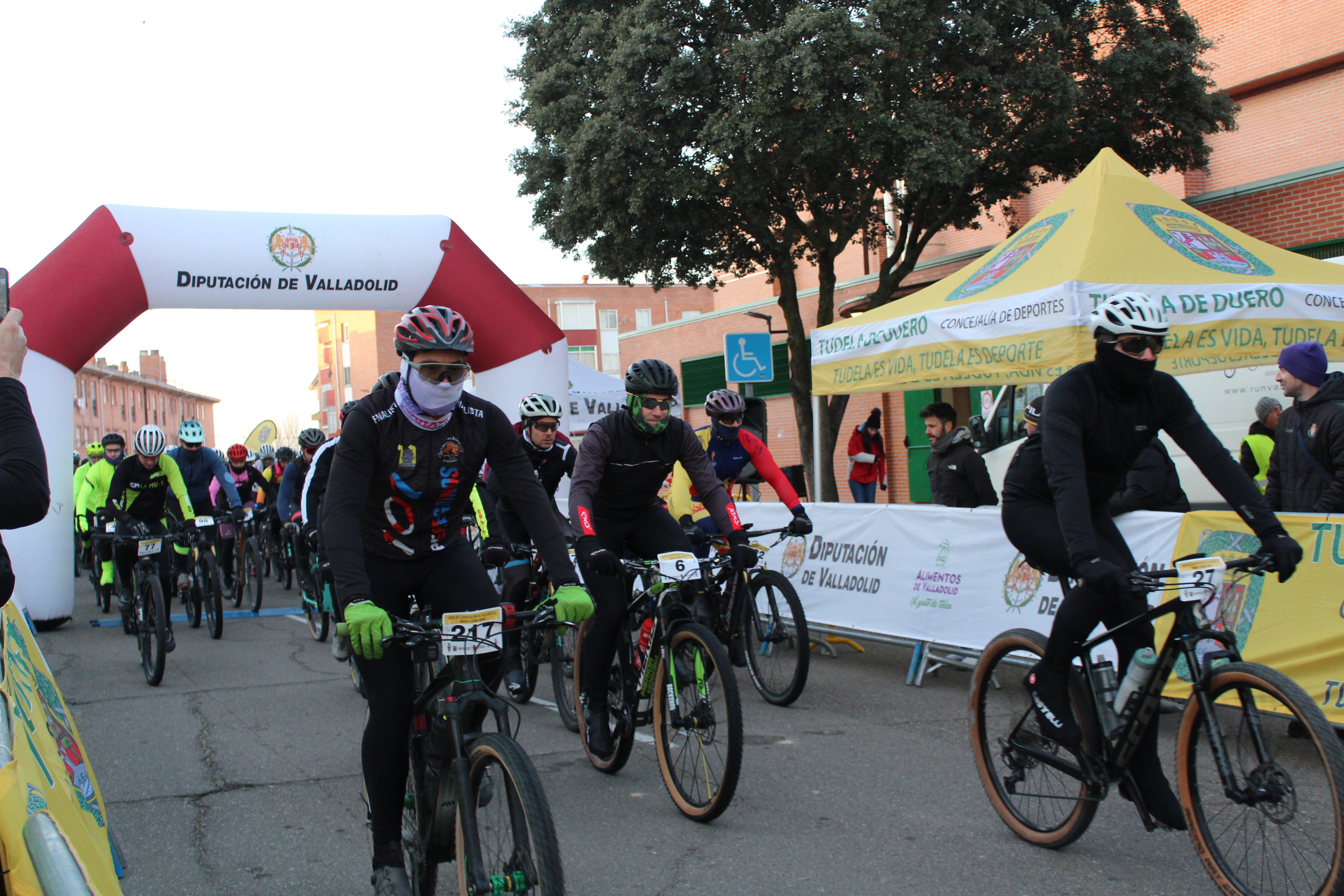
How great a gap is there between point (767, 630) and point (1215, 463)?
3573 mm

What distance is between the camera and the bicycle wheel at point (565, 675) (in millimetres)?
6426

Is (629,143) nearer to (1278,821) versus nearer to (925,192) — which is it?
(925,192)

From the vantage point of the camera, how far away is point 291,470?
10.1 metres

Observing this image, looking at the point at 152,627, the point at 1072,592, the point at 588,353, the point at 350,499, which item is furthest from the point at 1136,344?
the point at 588,353

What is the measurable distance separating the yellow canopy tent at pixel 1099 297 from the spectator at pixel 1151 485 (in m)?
0.96

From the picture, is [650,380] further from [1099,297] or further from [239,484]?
[239,484]

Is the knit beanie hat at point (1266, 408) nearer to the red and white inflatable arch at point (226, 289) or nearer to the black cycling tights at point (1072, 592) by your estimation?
the black cycling tights at point (1072, 592)

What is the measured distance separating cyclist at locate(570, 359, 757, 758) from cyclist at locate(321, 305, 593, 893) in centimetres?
142

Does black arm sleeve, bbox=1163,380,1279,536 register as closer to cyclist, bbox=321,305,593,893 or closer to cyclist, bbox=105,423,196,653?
cyclist, bbox=321,305,593,893

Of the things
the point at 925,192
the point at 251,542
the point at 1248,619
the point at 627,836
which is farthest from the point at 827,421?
the point at 627,836

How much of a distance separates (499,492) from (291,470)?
3580 millimetres

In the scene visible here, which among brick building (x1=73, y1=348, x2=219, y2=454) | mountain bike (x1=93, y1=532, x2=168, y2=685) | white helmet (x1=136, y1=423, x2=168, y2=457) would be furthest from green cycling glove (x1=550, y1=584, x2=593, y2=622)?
brick building (x1=73, y1=348, x2=219, y2=454)

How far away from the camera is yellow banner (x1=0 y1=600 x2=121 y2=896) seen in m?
1.88

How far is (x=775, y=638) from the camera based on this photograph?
680 centimetres
